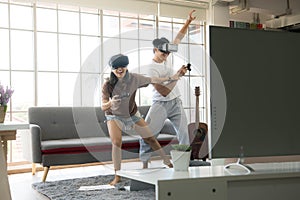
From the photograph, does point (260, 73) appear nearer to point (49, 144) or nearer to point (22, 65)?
point (49, 144)

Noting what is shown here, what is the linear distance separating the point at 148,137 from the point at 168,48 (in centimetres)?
72

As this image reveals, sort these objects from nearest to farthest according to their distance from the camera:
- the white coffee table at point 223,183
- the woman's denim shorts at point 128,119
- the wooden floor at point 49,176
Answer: the white coffee table at point 223,183, the woman's denim shorts at point 128,119, the wooden floor at point 49,176

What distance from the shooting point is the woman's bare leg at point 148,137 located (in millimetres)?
2518

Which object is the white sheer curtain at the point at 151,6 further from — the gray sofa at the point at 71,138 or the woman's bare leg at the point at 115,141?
the woman's bare leg at the point at 115,141

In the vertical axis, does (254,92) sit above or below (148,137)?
above

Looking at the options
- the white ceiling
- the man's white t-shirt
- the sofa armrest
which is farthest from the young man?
the white ceiling

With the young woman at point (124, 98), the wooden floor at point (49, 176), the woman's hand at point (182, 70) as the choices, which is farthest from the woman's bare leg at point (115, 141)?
the woman's hand at point (182, 70)

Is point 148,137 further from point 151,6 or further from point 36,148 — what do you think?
point 151,6

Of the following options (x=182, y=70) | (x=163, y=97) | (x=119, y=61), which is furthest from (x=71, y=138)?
(x=182, y=70)

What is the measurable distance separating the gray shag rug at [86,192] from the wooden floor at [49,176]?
0.10 metres

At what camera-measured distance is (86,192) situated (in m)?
2.94

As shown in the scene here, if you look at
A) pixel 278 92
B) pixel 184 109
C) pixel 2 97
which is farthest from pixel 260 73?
pixel 2 97

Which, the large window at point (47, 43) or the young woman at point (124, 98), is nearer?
the young woman at point (124, 98)

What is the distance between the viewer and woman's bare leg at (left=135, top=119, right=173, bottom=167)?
2.52 meters
